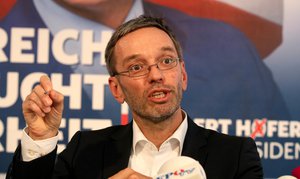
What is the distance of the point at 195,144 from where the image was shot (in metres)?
1.35

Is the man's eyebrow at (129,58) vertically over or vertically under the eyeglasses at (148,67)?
over

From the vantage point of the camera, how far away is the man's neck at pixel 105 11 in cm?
212

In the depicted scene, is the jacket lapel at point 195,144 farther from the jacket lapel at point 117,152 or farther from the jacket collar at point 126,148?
the jacket lapel at point 117,152

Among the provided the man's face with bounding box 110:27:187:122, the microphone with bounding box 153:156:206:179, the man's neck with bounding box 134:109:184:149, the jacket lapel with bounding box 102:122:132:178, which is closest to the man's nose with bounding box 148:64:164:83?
the man's face with bounding box 110:27:187:122

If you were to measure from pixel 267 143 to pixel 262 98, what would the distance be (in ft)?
0.73

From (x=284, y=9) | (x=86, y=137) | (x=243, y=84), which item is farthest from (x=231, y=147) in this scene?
(x=284, y=9)

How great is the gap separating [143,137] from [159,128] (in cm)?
7

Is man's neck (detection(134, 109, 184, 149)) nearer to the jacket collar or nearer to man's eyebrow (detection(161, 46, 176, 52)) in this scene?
the jacket collar

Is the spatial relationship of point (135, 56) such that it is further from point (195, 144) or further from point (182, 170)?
point (182, 170)

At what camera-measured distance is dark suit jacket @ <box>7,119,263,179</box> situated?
1.21 metres

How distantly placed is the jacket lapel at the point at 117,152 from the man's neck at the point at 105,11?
2.62 ft

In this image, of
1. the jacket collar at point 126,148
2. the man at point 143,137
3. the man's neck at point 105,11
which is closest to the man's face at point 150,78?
the man at point 143,137

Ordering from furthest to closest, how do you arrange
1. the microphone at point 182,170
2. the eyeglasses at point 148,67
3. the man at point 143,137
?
1. the eyeglasses at point 148,67
2. the man at point 143,137
3. the microphone at point 182,170

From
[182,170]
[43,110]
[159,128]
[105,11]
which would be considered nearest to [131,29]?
[159,128]
